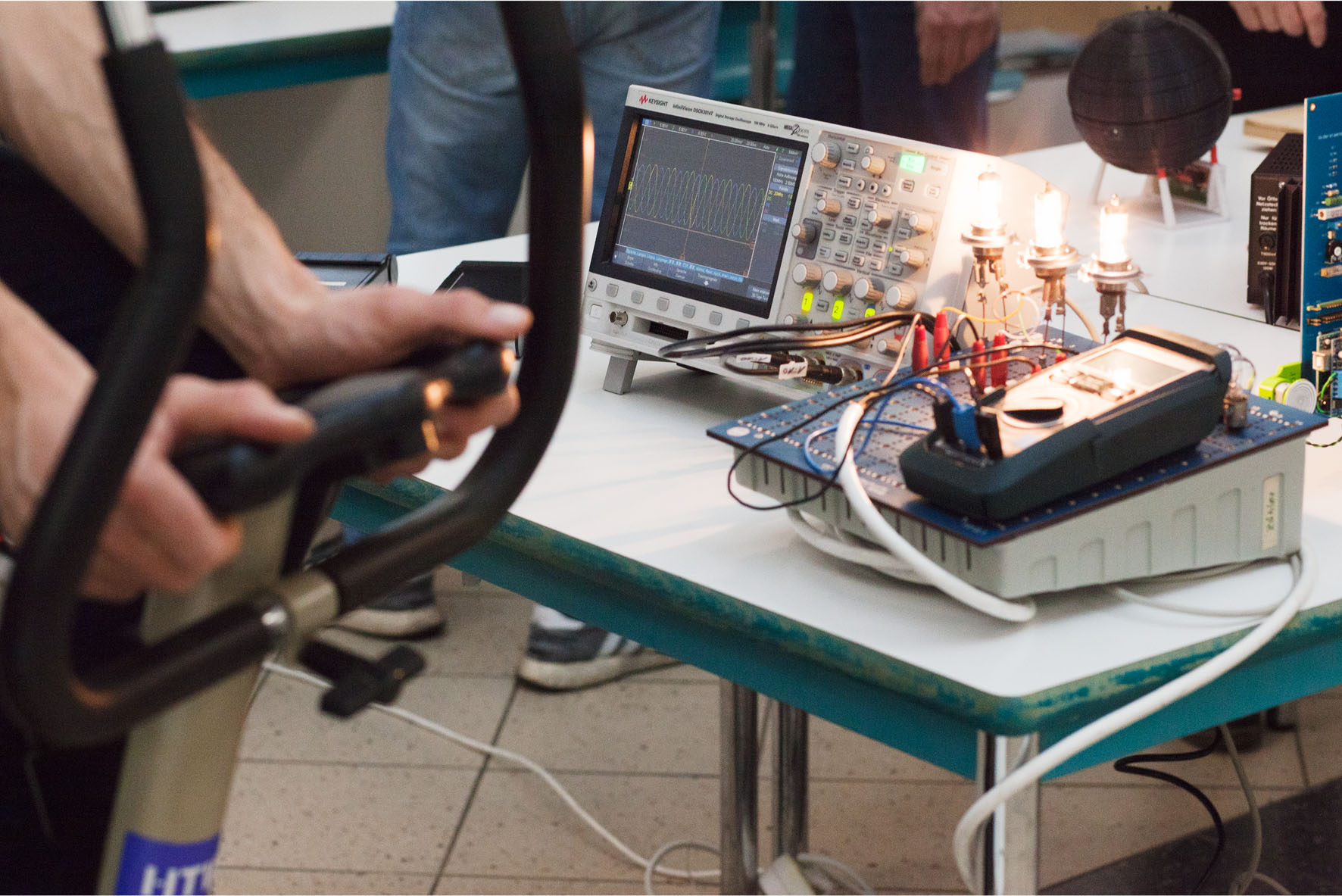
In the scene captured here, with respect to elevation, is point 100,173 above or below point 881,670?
above

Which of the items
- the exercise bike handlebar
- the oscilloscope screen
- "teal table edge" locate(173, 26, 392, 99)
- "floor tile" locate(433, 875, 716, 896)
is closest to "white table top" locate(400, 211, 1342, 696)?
the oscilloscope screen

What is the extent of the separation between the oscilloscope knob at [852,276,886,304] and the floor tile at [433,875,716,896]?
36.1 inches

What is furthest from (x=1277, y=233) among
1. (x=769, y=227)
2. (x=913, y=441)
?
(x=913, y=441)

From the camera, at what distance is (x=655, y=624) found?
0.98 m

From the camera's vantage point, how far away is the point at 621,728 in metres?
2.07

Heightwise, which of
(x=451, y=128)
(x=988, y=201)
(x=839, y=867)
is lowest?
(x=839, y=867)

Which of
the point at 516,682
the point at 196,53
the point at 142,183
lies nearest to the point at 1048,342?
the point at 142,183

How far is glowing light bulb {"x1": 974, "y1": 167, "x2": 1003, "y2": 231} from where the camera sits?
1050mm

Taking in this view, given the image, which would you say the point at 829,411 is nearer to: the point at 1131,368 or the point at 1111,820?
the point at 1131,368

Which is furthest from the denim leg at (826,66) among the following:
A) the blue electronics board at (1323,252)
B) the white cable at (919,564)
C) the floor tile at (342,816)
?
the white cable at (919,564)

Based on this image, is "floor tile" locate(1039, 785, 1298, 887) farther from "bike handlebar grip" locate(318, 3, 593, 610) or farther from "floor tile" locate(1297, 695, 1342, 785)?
"bike handlebar grip" locate(318, 3, 593, 610)

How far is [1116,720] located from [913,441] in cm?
22

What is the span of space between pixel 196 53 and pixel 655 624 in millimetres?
1862

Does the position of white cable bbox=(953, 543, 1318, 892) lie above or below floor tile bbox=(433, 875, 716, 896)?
above
